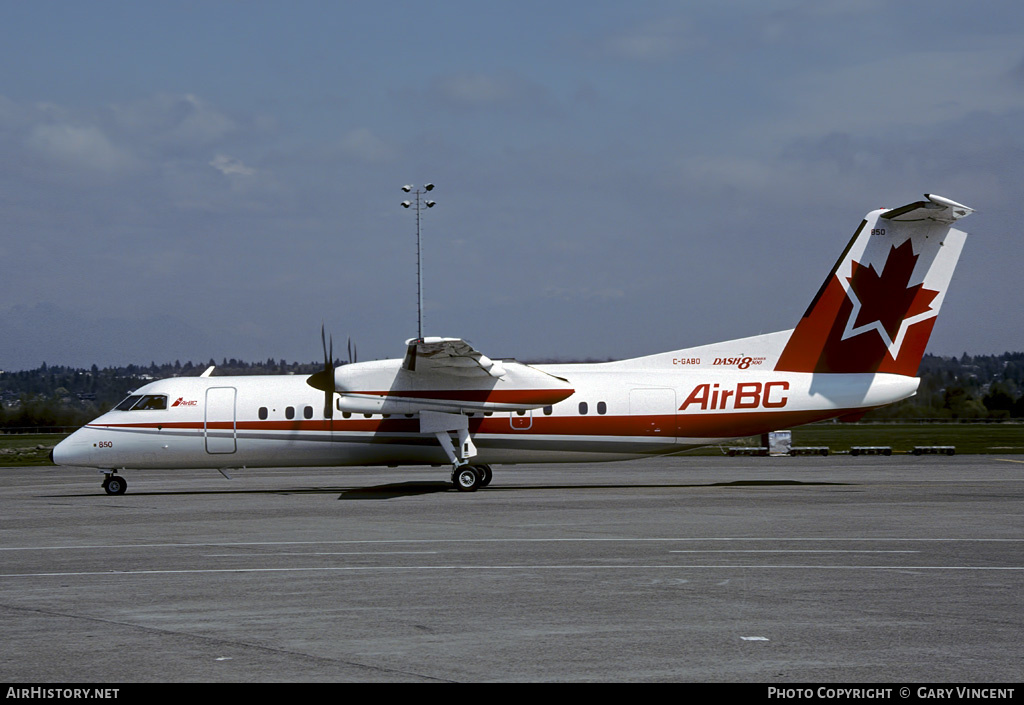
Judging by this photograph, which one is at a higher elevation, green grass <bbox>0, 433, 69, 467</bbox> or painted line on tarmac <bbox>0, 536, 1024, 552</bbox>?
green grass <bbox>0, 433, 69, 467</bbox>

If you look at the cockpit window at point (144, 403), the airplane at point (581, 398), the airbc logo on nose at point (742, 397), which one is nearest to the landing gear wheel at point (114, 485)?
the airplane at point (581, 398)

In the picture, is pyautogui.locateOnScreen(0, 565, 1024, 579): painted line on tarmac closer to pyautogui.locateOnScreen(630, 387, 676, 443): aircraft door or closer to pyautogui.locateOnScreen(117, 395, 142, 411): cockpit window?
pyautogui.locateOnScreen(630, 387, 676, 443): aircraft door

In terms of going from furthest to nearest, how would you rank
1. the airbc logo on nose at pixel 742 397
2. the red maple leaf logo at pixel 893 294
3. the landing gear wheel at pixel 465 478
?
the landing gear wheel at pixel 465 478 < the airbc logo on nose at pixel 742 397 < the red maple leaf logo at pixel 893 294

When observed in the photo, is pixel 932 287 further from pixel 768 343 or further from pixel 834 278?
pixel 768 343

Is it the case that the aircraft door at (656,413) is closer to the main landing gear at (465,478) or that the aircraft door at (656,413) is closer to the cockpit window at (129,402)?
the main landing gear at (465,478)

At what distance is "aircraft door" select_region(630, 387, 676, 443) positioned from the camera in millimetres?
25703

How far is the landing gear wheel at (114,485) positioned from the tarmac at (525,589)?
3647 millimetres

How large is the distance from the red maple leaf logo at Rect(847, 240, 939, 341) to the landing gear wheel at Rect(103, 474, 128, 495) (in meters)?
20.5

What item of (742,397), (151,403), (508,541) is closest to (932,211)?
(742,397)

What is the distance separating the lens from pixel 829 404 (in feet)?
82.9

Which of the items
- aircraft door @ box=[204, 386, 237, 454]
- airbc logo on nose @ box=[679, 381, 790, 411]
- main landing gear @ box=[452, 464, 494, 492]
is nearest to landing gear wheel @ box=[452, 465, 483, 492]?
main landing gear @ box=[452, 464, 494, 492]

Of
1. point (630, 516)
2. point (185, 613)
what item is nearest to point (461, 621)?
point (185, 613)

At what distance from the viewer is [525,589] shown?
1113 cm

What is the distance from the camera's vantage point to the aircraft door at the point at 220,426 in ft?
88.0
